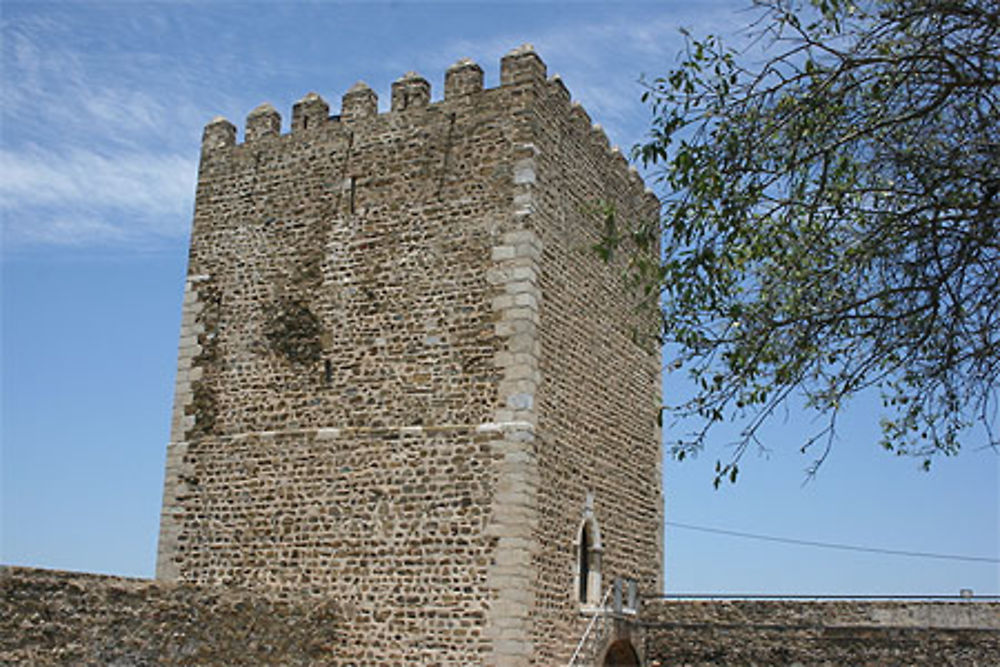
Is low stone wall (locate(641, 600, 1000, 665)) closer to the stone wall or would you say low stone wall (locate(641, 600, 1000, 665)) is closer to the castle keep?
the castle keep

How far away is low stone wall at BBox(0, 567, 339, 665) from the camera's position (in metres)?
8.88

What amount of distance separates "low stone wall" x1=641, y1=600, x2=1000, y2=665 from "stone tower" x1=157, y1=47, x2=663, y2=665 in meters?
0.79

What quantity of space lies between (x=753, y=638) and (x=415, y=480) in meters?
5.29

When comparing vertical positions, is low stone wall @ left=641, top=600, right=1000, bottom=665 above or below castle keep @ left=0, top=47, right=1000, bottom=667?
below

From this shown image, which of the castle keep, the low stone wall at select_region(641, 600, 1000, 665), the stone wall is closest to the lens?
the castle keep

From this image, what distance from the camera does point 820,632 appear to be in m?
14.2

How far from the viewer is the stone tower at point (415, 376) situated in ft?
39.4

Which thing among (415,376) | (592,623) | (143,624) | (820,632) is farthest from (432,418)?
(820,632)

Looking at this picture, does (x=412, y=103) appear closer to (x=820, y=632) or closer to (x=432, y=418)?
(x=432, y=418)

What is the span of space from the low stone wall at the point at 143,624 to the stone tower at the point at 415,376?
853mm

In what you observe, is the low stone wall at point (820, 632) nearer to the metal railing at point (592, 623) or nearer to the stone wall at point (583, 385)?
the stone wall at point (583, 385)

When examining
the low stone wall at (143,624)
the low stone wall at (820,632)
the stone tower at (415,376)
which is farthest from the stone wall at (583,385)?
the low stone wall at (143,624)

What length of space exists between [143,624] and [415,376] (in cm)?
416

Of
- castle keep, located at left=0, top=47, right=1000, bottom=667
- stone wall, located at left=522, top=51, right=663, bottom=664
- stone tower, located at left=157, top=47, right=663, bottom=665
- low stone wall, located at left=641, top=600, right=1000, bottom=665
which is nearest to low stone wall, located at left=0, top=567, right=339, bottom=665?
castle keep, located at left=0, top=47, right=1000, bottom=667
